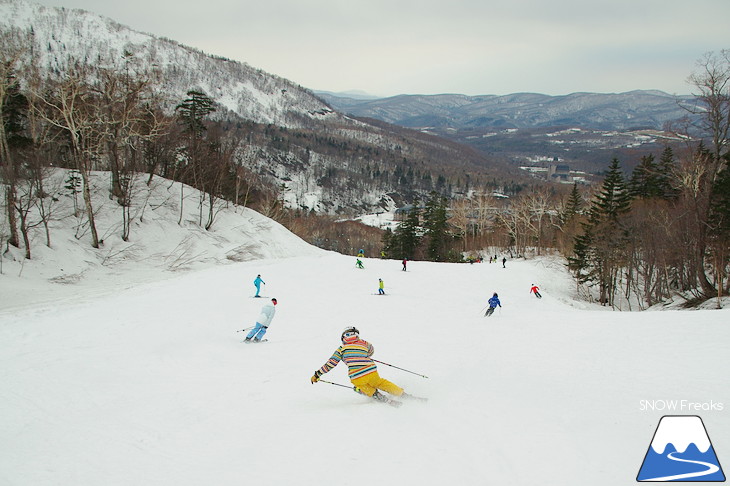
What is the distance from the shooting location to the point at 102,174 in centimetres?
3784

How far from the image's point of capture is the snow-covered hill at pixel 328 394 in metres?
5.76

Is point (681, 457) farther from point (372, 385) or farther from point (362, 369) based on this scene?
point (362, 369)

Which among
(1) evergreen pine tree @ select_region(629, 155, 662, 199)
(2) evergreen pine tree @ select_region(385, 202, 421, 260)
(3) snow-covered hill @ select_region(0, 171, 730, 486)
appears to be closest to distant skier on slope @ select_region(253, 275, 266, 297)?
(3) snow-covered hill @ select_region(0, 171, 730, 486)

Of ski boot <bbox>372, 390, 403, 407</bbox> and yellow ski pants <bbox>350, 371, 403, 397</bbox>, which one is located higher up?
yellow ski pants <bbox>350, 371, 403, 397</bbox>

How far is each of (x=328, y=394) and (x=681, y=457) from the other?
6.20 meters

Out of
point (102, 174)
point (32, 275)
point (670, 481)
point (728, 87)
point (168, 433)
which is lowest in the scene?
point (32, 275)

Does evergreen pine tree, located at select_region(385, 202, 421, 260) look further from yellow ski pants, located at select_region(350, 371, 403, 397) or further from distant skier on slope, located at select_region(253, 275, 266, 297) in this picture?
yellow ski pants, located at select_region(350, 371, 403, 397)

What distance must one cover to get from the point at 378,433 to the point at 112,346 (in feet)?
33.0

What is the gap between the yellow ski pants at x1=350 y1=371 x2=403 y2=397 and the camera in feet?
25.7

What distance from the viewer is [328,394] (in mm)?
8836

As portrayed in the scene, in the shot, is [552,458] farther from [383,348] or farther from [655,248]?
[655,248]

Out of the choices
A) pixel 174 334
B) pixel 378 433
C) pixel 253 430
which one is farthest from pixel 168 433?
pixel 174 334

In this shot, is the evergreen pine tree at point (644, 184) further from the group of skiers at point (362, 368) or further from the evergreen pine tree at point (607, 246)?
the group of skiers at point (362, 368)

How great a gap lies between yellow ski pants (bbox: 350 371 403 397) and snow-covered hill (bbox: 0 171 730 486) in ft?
1.02
